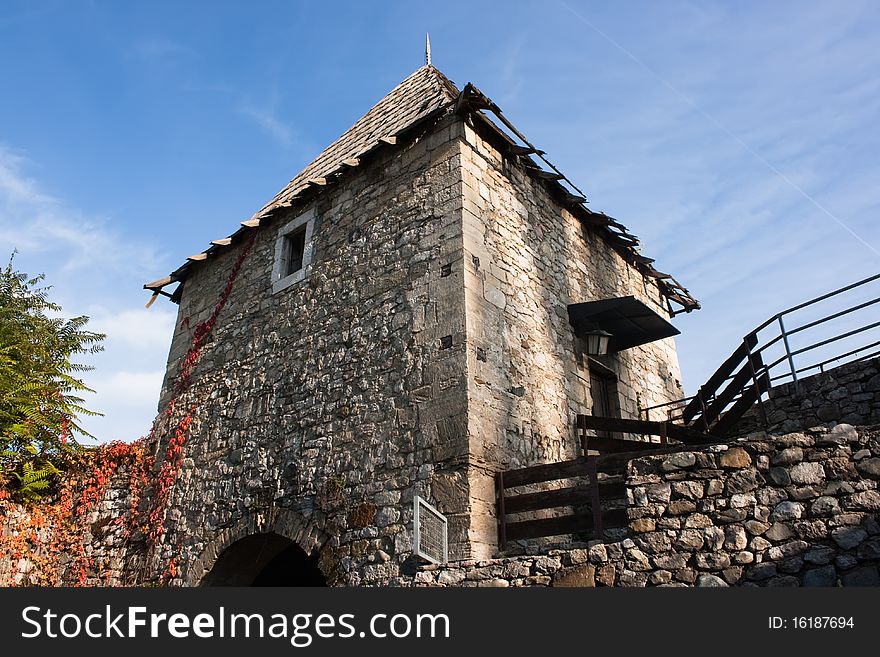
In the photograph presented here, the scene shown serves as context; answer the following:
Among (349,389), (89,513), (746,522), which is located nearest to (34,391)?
(89,513)

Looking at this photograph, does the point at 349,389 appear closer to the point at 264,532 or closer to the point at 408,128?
the point at 264,532

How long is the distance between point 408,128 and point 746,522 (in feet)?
18.3

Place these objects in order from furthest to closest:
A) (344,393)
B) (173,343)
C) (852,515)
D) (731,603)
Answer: (173,343), (344,393), (852,515), (731,603)

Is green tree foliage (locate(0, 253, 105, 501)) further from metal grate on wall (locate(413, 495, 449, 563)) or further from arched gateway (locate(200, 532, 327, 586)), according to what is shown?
metal grate on wall (locate(413, 495, 449, 563))

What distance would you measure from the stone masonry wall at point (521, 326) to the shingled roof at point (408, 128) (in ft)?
0.67

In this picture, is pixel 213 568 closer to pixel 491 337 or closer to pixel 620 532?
pixel 491 337

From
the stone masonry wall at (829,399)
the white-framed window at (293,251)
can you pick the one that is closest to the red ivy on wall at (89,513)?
the white-framed window at (293,251)

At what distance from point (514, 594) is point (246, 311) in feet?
20.2

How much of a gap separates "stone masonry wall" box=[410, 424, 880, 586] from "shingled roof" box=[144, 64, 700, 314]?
4.53m

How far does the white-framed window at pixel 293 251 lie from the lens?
871 cm

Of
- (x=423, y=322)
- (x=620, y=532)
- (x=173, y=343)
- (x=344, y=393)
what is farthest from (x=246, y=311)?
(x=620, y=532)

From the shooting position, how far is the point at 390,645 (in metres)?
3.85

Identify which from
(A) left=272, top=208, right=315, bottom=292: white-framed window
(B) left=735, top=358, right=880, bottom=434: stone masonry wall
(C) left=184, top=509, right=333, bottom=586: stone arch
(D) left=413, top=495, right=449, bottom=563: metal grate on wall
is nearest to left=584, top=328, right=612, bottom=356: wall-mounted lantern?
(B) left=735, top=358, right=880, bottom=434: stone masonry wall

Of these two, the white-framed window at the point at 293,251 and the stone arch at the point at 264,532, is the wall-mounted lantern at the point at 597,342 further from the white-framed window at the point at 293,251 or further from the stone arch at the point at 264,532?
the stone arch at the point at 264,532
